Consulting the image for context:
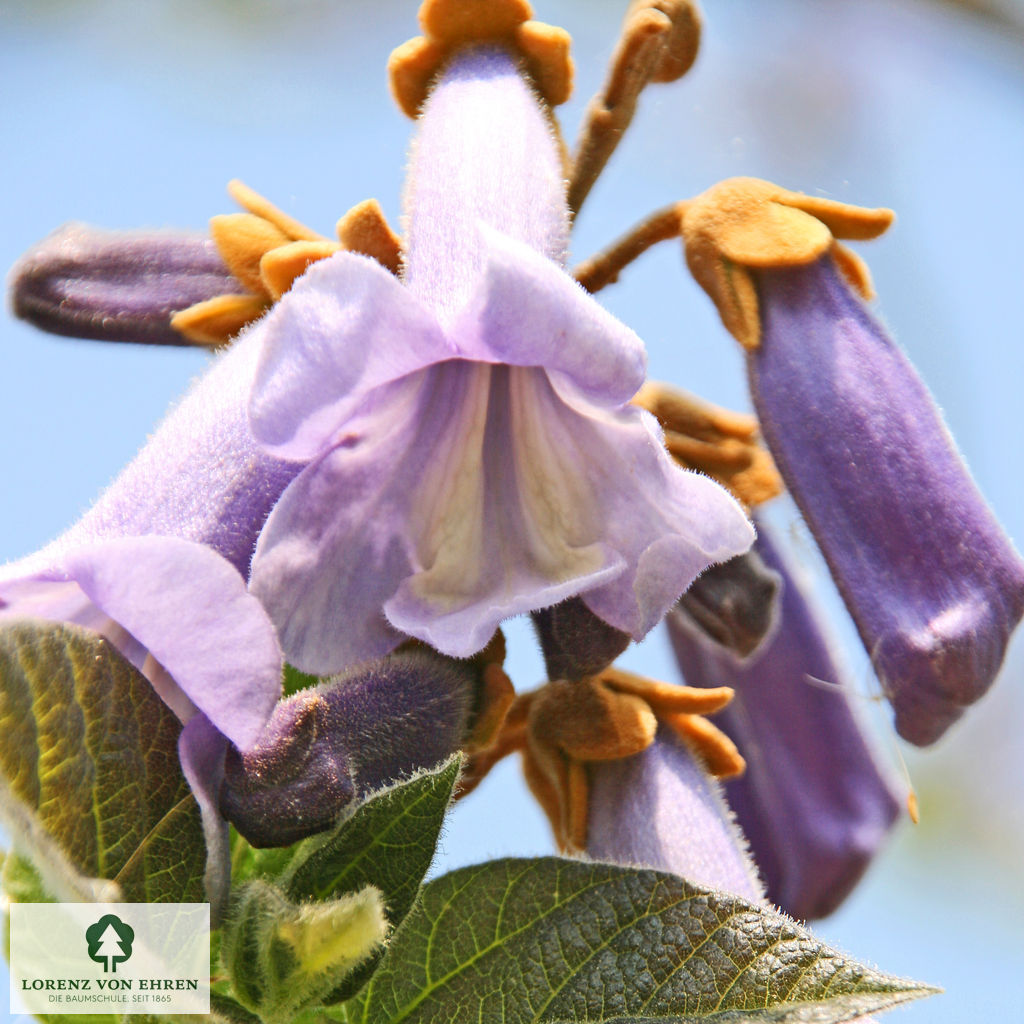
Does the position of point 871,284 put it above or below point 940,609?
above

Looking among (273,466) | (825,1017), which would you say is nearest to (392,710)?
(273,466)

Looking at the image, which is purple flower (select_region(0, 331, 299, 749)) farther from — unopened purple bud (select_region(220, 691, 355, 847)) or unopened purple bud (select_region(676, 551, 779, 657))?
unopened purple bud (select_region(676, 551, 779, 657))

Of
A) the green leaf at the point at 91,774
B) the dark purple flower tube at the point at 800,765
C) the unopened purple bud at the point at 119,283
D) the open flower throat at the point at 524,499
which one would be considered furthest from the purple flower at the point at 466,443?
the dark purple flower tube at the point at 800,765

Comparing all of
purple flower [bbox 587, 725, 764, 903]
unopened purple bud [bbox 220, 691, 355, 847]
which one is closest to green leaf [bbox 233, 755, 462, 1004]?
unopened purple bud [bbox 220, 691, 355, 847]

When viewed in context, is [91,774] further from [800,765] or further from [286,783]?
[800,765]

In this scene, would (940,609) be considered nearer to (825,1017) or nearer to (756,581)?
(756,581)
